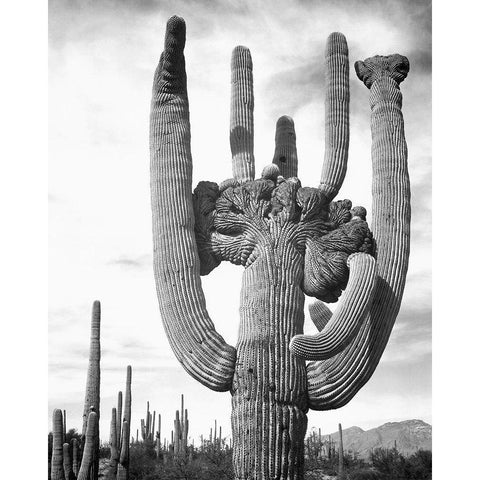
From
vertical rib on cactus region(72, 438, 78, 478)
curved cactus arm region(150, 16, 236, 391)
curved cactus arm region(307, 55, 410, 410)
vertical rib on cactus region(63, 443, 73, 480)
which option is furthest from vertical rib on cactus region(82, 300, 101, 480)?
curved cactus arm region(307, 55, 410, 410)

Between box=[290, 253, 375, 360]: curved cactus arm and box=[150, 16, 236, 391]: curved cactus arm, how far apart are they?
58cm

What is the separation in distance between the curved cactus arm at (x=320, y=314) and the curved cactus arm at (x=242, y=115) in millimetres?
1084

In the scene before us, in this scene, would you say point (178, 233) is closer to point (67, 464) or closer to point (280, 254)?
point (280, 254)

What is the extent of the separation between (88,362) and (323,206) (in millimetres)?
3343

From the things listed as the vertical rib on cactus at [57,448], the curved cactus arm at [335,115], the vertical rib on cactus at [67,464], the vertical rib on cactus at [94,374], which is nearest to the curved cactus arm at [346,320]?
the curved cactus arm at [335,115]

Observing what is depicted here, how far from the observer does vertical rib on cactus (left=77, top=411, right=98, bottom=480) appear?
292 inches

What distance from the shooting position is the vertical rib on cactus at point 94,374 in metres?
7.85

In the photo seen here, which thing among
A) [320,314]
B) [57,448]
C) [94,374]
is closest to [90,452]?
[57,448]

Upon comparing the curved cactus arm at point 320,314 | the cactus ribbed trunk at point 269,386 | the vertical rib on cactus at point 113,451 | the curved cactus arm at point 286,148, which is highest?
the curved cactus arm at point 286,148

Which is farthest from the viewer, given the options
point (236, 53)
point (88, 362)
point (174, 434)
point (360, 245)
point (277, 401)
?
point (174, 434)

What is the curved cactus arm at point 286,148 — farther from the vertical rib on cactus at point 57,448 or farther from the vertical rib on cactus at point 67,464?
the vertical rib on cactus at point 67,464
